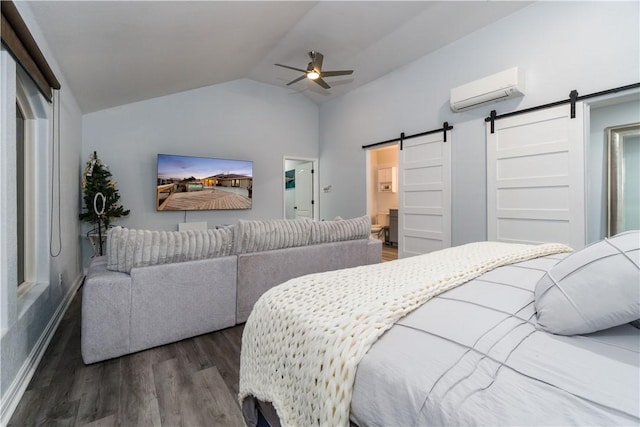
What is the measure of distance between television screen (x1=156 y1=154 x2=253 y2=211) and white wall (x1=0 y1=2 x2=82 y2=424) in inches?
44.9

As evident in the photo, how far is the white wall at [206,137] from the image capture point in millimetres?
4488

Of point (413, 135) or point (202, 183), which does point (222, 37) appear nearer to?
point (202, 183)

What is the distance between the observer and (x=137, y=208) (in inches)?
183

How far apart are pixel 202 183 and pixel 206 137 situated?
2.87 feet

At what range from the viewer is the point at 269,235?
2516 mm

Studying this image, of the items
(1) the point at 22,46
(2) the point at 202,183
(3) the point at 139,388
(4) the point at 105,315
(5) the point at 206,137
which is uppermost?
(5) the point at 206,137

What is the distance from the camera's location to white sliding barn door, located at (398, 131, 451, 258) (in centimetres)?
414

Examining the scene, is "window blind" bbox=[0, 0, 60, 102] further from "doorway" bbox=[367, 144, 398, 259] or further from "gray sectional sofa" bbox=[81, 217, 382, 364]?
"doorway" bbox=[367, 144, 398, 259]

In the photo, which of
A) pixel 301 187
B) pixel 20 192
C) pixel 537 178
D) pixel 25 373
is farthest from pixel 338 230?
pixel 301 187

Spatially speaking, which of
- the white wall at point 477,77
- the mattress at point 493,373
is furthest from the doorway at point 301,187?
the mattress at point 493,373

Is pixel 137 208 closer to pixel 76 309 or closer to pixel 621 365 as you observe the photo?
pixel 76 309

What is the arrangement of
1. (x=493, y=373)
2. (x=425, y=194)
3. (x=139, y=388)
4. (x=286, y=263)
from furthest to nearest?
(x=425, y=194) → (x=286, y=263) → (x=139, y=388) → (x=493, y=373)

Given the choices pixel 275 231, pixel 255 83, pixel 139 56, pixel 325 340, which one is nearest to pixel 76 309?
pixel 275 231

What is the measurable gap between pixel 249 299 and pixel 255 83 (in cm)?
475
